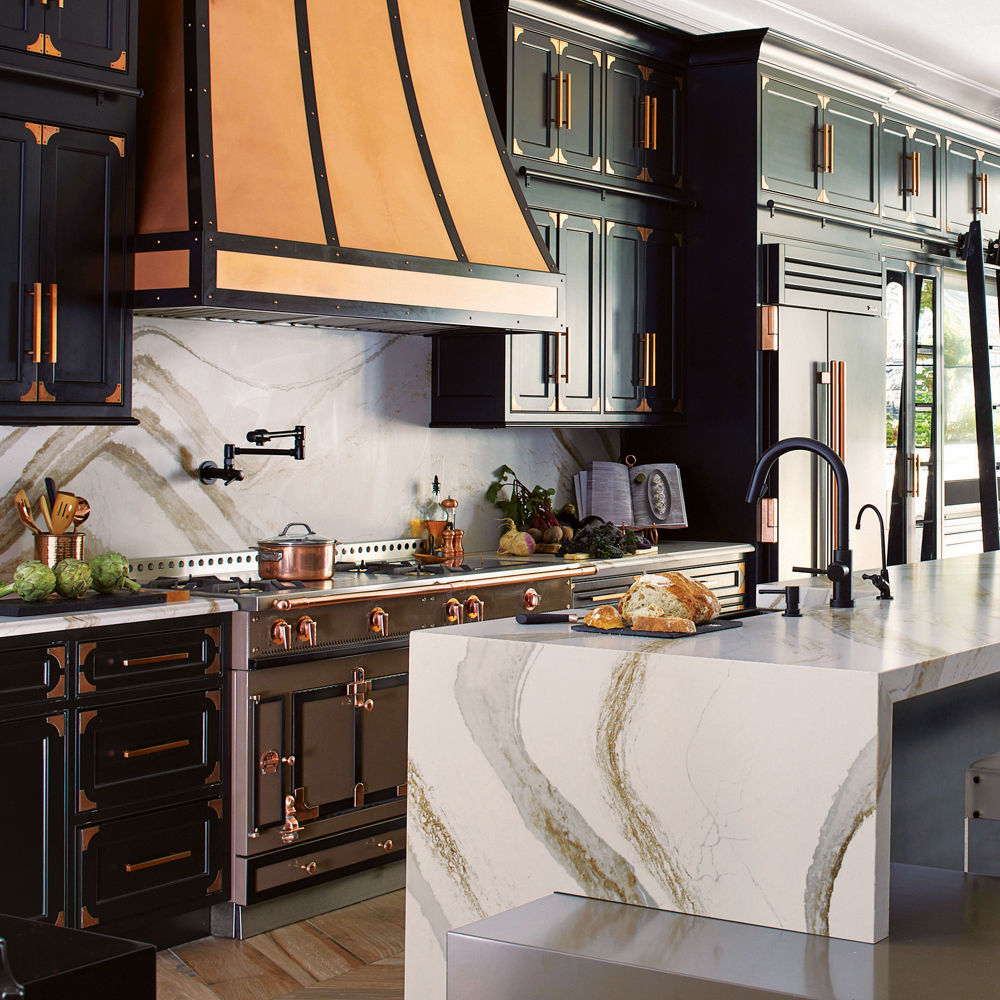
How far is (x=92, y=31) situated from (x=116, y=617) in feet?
5.27

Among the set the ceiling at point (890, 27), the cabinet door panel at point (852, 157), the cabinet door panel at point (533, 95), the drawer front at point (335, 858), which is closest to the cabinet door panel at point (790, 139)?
the cabinet door panel at point (852, 157)

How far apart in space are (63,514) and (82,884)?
3.37 feet

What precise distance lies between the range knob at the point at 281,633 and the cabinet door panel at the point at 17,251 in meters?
0.95

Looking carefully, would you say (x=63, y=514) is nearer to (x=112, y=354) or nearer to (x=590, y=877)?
(x=112, y=354)

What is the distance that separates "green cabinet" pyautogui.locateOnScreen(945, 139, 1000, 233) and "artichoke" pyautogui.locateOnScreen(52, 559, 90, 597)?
5.42m

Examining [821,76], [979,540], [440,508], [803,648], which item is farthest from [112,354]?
[979,540]

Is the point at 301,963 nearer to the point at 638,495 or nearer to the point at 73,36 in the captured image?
the point at 73,36

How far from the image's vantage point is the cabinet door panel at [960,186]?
→ 7.36 m

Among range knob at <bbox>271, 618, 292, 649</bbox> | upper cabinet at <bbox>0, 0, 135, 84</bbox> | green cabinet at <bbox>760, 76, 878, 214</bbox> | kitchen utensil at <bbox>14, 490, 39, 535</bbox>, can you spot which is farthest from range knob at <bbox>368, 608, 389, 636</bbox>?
green cabinet at <bbox>760, 76, 878, 214</bbox>

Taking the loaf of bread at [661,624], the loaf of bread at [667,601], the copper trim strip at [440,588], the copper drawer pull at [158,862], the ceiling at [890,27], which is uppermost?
the ceiling at [890,27]

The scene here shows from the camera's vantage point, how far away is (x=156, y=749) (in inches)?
145

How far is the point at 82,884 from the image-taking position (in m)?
3.51

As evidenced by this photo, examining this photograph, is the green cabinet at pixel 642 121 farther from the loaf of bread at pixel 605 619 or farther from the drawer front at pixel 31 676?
the loaf of bread at pixel 605 619

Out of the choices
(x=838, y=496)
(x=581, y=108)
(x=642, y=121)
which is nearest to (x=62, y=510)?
(x=838, y=496)
